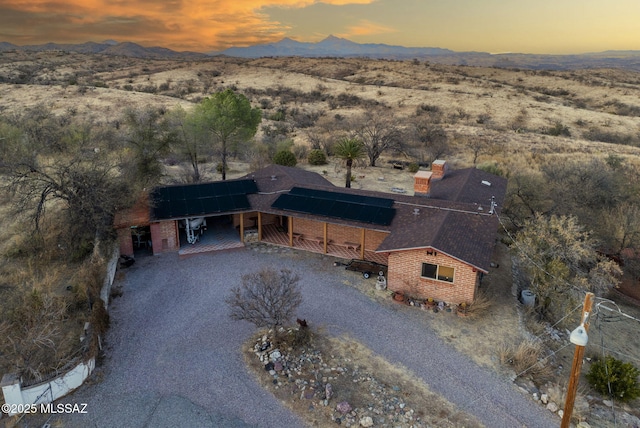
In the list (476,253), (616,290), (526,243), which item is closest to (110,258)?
(476,253)

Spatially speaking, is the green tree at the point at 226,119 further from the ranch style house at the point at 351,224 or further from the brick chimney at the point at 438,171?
the brick chimney at the point at 438,171

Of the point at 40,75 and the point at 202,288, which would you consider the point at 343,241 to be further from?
the point at 40,75

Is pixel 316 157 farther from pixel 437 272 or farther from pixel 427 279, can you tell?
pixel 437 272

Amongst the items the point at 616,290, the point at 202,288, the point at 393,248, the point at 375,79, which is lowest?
the point at 616,290

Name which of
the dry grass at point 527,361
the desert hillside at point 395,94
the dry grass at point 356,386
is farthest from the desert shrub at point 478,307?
the desert hillside at point 395,94

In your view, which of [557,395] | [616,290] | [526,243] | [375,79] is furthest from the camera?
[375,79]

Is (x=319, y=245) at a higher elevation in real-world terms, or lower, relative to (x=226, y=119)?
→ lower

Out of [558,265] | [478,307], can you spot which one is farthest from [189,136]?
[558,265]
